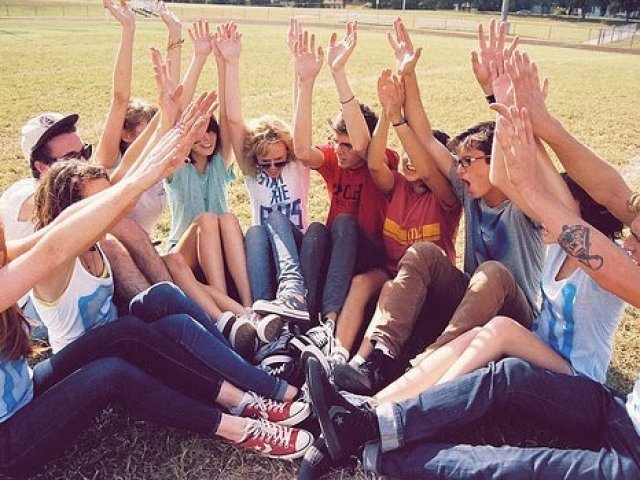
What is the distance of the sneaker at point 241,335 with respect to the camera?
150 inches

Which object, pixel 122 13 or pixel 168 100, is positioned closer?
pixel 168 100

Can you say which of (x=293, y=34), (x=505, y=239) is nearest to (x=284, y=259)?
(x=505, y=239)

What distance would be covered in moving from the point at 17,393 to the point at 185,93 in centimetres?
264

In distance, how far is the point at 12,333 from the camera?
2791 millimetres

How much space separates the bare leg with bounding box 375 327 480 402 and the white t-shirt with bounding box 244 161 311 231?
1.84 meters

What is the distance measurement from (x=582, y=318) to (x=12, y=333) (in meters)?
2.86

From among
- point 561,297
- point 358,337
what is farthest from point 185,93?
point 561,297

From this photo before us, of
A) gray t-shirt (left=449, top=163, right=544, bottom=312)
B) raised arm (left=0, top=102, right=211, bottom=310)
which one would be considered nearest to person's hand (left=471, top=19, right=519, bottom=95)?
gray t-shirt (left=449, top=163, right=544, bottom=312)

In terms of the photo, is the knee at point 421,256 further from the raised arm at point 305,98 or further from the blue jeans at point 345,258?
the raised arm at point 305,98

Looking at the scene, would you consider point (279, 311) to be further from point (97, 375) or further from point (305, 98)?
point (305, 98)

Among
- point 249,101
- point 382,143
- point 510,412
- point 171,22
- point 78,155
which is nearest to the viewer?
point 510,412

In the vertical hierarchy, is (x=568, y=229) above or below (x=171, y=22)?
below

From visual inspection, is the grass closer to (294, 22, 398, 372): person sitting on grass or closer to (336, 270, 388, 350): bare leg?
(336, 270, 388, 350): bare leg

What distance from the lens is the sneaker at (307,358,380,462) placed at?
304 cm
